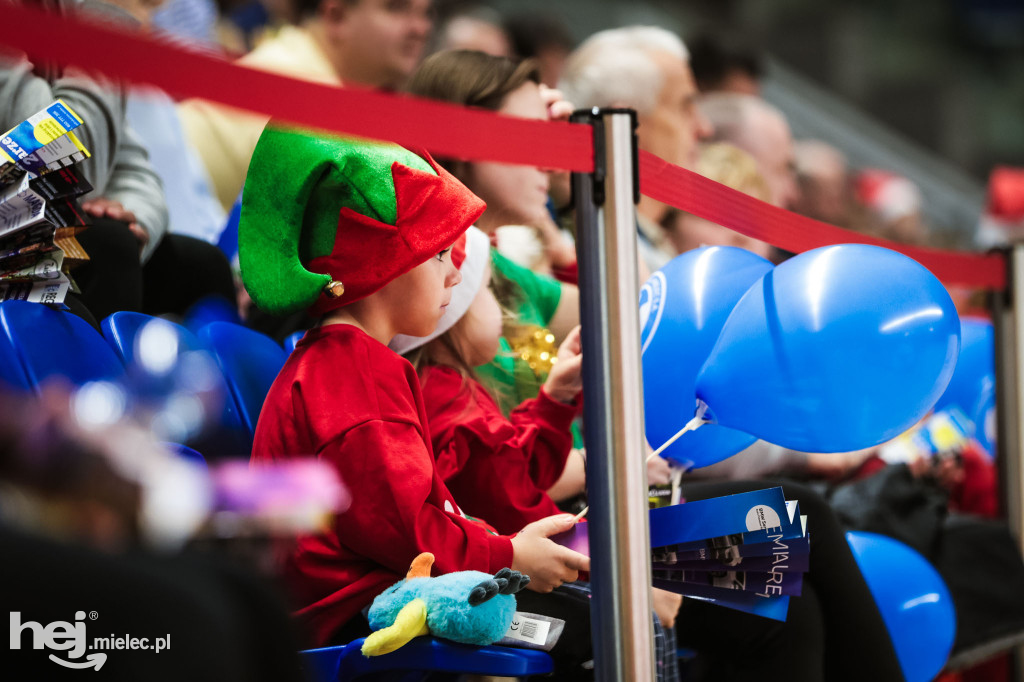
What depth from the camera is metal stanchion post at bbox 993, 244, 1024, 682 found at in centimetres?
208

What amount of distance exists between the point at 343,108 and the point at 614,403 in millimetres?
401

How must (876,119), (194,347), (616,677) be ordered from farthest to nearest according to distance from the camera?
(876,119) → (194,347) → (616,677)

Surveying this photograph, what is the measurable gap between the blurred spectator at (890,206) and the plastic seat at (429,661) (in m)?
4.41

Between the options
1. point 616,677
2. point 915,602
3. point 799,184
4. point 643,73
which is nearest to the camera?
point 616,677

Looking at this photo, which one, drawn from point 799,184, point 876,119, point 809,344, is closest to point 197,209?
point 809,344

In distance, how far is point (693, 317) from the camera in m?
1.40

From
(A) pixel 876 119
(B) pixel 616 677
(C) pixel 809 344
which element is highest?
(A) pixel 876 119

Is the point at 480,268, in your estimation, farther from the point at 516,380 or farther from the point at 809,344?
the point at 809,344

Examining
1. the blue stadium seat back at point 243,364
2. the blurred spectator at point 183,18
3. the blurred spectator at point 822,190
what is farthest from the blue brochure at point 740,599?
the blurred spectator at point 822,190

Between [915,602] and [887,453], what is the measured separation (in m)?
0.71

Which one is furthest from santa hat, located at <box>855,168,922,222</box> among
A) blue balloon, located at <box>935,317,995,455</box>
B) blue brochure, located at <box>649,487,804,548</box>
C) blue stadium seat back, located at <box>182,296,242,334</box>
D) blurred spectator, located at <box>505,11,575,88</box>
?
blue brochure, located at <box>649,487,804,548</box>

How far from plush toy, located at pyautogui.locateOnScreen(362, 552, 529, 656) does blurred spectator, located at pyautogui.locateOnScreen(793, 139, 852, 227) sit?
3.26m

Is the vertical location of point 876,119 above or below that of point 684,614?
above

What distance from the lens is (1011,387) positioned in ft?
6.84
